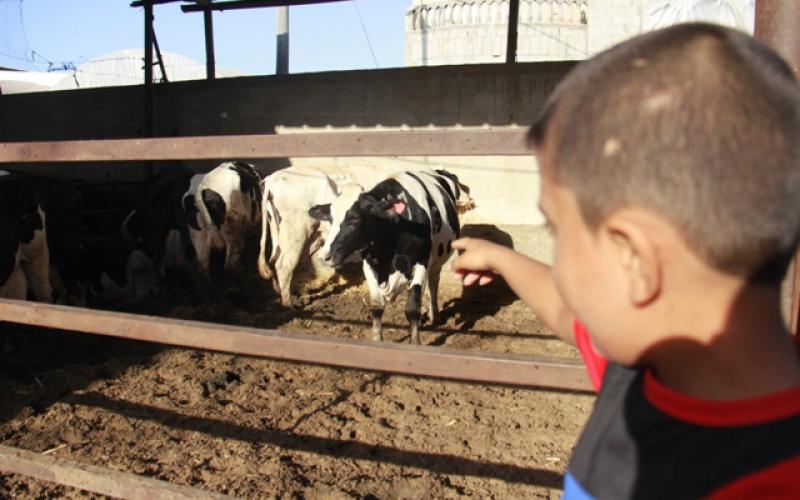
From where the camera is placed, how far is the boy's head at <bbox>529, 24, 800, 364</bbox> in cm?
77

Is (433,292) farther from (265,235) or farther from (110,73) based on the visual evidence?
(110,73)

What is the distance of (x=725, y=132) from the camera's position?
765 mm

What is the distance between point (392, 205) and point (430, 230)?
0.64m

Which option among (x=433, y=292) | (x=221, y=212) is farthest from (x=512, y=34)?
(x=221, y=212)

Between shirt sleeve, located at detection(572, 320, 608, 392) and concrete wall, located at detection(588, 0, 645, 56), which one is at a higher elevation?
concrete wall, located at detection(588, 0, 645, 56)

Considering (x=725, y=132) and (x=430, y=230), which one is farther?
(x=430, y=230)

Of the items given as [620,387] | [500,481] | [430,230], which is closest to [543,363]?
[620,387]

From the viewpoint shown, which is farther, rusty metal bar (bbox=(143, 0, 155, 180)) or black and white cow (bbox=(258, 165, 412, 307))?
rusty metal bar (bbox=(143, 0, 155, 180))

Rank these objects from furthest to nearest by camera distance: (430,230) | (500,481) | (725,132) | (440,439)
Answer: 1. (430,230)
2. (440,439)
3. (500,481)
4. (725,132)

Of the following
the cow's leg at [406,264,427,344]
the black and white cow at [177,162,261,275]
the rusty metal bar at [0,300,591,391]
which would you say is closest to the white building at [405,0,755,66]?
the black and white cow at [177,162,261,275]

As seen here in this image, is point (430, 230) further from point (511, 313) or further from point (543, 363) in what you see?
point (543, 363)

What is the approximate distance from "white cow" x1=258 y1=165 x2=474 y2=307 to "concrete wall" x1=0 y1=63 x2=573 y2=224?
2.25 ft

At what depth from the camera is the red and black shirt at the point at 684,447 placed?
774 mm

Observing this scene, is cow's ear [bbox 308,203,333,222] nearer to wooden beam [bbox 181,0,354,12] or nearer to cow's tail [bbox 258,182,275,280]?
cow's tail [bbox 258,182,275,280]
